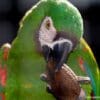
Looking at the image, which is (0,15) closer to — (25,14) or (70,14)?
(25,14)

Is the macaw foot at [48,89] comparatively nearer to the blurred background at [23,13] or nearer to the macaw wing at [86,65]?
the macaw wing at [86,65]

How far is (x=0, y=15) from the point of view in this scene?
94.7 inches

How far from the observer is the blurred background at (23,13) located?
239cm

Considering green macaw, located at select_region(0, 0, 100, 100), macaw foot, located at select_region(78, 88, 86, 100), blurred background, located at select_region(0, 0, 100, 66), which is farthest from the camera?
macaw foot, located at select_region(78, 88, 86, 100)

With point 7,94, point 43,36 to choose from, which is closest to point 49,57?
point 43,36

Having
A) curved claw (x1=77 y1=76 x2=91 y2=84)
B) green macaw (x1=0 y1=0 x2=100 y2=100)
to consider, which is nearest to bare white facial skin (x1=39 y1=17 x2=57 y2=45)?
green macaw (x1=0 y1=0 x2=100 y2=100)

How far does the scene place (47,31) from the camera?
8.51 ft

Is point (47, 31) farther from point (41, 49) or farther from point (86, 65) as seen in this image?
point (86, 65)

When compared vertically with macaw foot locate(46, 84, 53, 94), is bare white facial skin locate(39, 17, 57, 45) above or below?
above

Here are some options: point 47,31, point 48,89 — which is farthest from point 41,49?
point 48,89

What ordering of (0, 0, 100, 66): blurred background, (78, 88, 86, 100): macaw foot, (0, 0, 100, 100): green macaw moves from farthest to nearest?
(78, 88, 86, 100): macaw foot → (0, 0, 100, 100): green macaw → (0, 0, 100, 66): blurred background

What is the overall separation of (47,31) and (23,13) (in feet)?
0.54

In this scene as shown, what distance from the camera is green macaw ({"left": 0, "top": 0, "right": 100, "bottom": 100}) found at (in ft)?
8.29

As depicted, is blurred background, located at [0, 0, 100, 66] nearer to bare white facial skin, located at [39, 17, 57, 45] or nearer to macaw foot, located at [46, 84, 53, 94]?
bare white facial skin, located at [39, 17, 57, 45]
